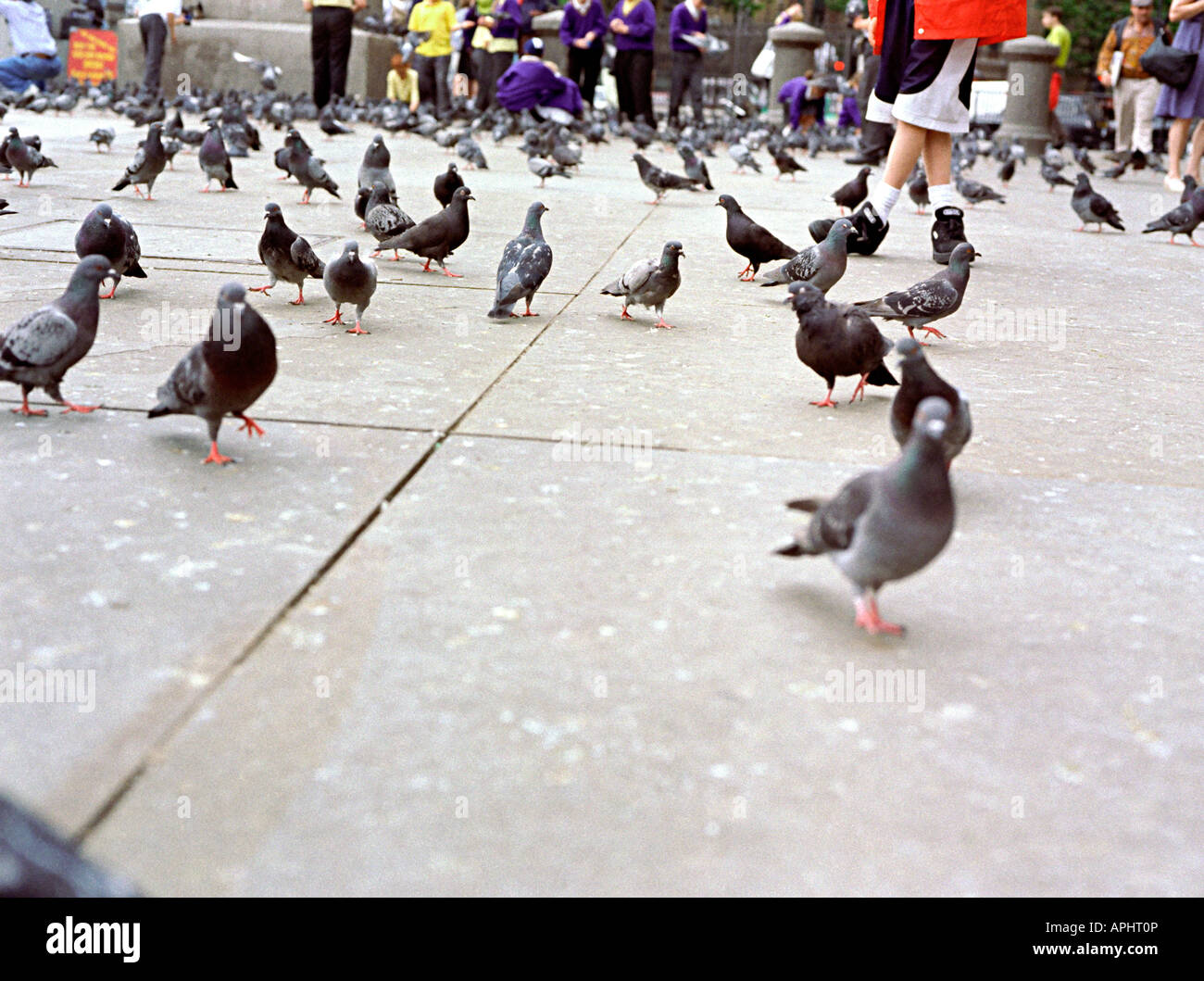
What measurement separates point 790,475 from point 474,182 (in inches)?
401

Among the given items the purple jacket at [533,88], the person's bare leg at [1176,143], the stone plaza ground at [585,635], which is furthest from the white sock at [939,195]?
the purple jacket at [533,88]

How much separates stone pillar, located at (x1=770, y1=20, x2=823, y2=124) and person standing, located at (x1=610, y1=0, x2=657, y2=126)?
5049 millimetres

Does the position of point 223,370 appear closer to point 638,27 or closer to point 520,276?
point 520,276

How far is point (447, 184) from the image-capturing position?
10016mm

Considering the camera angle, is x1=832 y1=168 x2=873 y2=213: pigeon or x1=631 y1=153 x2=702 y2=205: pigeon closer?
x1=832 y1=168 x2=873 y2=213: pigeon

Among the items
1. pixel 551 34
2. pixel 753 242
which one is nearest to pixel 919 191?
pixel 753 242

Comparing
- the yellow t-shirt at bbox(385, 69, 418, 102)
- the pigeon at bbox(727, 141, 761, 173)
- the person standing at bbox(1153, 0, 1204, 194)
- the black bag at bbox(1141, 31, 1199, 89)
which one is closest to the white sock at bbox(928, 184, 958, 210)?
the person standing at bbox(1153, 0, 1204, 194)

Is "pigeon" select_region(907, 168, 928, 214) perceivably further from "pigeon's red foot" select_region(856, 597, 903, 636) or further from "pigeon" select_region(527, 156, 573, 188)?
"pigeon's red foot" select_region(856, 597, 903, 636)

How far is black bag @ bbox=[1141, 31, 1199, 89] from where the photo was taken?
12.9 m

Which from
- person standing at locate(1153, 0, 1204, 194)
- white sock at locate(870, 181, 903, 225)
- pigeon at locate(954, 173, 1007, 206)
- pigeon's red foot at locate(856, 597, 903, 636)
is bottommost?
pigeon's red foot at locate(856, 597, 903, 636)

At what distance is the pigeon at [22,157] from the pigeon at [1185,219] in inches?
382

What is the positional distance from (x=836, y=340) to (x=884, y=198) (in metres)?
4.07

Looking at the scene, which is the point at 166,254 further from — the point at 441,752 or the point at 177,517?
the point at 441,752
